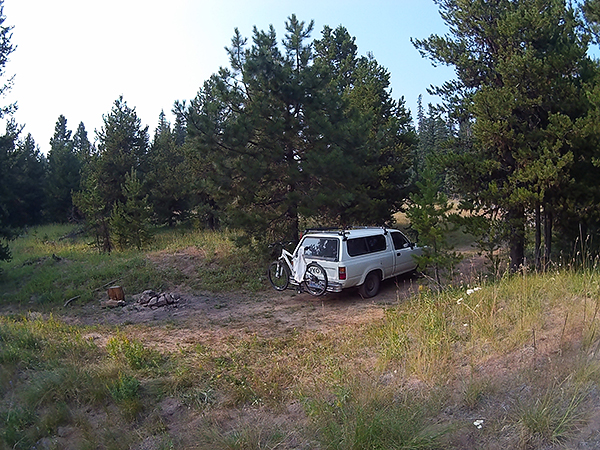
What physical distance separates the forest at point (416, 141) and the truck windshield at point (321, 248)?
7.60ft

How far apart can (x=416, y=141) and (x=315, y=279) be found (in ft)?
38.2

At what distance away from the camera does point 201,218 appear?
2969 cm

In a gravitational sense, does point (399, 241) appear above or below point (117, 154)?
below

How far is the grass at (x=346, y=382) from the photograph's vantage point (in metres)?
3.55

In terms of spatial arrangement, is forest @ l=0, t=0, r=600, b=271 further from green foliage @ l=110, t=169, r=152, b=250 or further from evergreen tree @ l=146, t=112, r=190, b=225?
evergreen tree @ l=146, t=112, r=190, b=225

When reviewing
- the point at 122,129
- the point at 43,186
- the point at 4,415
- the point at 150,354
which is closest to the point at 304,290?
the point at 150,354

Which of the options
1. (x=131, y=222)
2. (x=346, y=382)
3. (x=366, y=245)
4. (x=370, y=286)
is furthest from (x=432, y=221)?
(x=131, y=222)

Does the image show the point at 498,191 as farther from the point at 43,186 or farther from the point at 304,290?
the point at 43,186

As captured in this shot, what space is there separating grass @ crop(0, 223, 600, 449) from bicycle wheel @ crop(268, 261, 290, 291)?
4.12m

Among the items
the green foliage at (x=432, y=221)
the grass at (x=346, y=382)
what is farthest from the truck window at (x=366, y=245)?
the grass at (x=346, y=382)

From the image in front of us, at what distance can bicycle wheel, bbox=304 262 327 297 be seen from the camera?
34.2 feet

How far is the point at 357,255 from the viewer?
10.9m

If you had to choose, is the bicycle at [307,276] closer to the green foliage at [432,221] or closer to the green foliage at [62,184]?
the green foliage at [432,221]

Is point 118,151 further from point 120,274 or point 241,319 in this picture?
point 241,319
